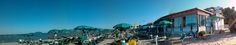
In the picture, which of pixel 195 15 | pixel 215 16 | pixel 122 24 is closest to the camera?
pixel 122 24

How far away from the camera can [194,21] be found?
25453mm

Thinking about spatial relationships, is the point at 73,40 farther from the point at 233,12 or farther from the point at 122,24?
the point at 233,12

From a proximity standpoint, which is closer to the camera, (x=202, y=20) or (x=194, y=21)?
(x=194, y=21)

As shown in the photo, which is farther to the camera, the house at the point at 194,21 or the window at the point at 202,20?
the window at the point at 202,20

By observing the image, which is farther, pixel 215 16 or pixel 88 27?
pixel 215 16

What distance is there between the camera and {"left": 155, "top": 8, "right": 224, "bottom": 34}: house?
25.3m

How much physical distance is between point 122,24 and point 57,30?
24098 millimetres

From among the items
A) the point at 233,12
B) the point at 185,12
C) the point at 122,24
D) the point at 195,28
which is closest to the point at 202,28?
the point at 195,28

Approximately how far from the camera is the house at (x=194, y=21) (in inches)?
997

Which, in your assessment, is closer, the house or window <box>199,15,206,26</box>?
the house

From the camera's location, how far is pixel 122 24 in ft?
65.0

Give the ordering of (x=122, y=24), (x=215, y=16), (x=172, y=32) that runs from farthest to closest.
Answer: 1. (x=172, y=32)
2. (x=215, y=16)
3. (x=122, y=24)

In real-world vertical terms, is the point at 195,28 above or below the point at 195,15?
below

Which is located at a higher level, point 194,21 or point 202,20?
point 202,20
